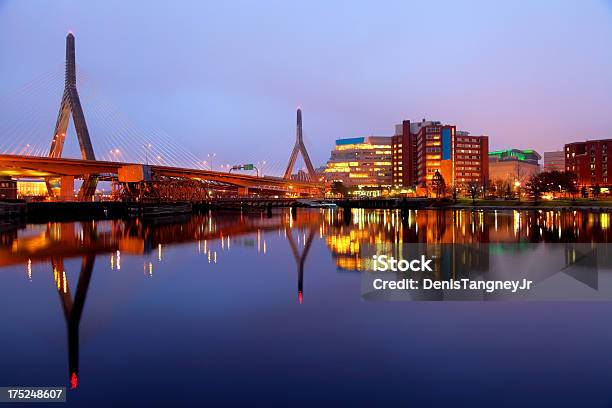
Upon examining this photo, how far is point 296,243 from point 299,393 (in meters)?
22.4

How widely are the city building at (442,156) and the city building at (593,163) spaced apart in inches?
1032

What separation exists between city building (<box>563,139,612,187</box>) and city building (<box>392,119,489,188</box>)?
26205 mm

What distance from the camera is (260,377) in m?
7.65

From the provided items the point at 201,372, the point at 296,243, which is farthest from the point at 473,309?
the point at 296,243

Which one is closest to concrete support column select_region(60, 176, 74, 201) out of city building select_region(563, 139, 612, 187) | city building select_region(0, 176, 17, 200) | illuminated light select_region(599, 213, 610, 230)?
city building select_region(0, 176, 17, 200)

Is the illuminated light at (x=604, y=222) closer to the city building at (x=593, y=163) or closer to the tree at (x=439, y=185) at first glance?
the tree at (x=439, y=185)

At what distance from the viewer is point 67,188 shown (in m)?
71.1

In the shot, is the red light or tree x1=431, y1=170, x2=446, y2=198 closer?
the red light

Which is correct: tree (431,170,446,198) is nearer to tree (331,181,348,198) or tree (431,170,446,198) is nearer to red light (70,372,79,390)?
tree (331,181,348,198)

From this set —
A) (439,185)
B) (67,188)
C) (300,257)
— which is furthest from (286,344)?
(439,185)

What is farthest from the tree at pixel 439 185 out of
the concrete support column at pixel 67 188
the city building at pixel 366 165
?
the concrete support column at pixel 67 188

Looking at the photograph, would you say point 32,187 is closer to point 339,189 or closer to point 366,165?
point 339,189

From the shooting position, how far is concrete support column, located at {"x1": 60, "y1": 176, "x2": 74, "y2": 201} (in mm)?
69900

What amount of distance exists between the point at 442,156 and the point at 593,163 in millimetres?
41506
